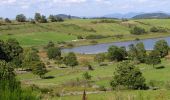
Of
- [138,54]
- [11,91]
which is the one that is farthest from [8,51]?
[11,91]

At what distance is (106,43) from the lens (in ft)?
618


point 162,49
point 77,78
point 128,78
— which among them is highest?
point 128,78

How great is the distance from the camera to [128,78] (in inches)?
2462

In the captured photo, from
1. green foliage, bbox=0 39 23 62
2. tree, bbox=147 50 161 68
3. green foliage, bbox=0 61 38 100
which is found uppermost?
green foliage, bbox=0 61 38 100

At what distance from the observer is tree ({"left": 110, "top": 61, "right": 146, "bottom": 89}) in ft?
200

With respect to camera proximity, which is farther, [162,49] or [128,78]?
[162,49]

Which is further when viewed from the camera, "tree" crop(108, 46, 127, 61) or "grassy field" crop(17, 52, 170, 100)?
"tree" crop(108, 46, 127, 61)

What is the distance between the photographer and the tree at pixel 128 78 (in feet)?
200

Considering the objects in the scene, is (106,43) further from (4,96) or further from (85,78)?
(4,96)

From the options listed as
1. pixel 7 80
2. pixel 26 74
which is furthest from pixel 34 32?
pixel 7 80

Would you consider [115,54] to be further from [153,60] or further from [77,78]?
[77,78]

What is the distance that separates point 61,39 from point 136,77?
129 metres

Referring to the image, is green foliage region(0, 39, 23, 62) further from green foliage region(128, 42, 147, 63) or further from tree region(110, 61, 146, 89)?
tree region(110, 61, 146, 89)

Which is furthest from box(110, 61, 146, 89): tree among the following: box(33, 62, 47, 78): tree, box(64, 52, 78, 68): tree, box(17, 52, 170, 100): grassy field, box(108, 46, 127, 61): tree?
box(108, 46, 127, 61): tree
